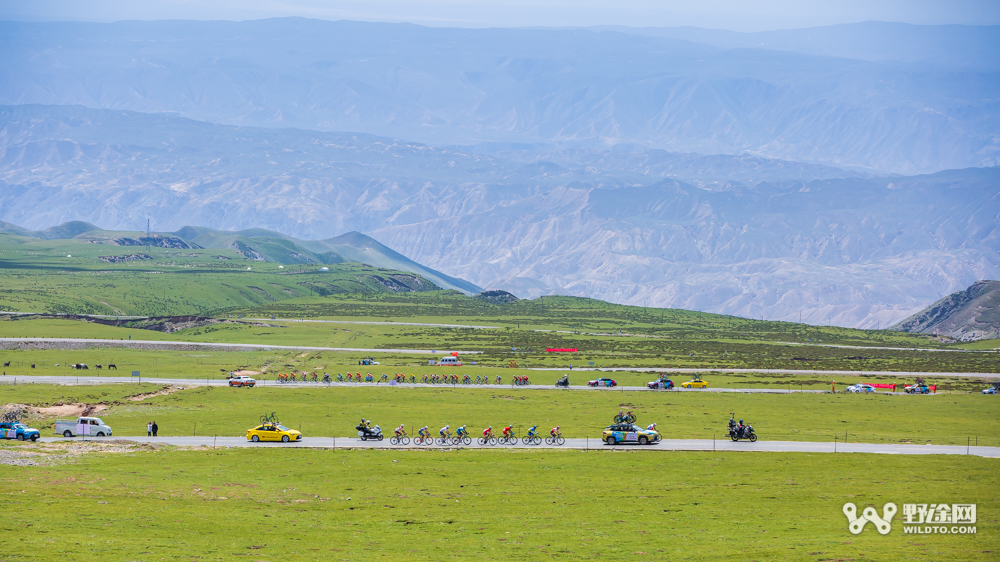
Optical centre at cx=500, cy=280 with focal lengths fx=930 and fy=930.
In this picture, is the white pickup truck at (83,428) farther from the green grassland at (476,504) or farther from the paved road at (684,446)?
the green grassland at (476,504)

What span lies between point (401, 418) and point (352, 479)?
2838cm

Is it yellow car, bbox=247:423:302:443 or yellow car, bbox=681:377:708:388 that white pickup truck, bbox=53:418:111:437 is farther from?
yellow car, bbox=681:377:708:388

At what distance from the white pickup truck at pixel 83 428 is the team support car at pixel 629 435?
4037 cm

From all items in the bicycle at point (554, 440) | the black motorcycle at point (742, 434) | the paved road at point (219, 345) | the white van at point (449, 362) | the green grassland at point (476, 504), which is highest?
the paved road at point (219, 345)

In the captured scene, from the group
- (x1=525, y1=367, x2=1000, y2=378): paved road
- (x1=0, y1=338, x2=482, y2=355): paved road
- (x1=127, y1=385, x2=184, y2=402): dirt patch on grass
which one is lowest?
(x1=127, y1=385, x2=184, y2=402): dirt patch on grass

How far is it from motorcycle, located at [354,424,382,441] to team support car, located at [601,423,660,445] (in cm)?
1857

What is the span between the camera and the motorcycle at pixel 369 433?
76.2 m

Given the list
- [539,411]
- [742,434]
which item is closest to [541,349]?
[539,411]

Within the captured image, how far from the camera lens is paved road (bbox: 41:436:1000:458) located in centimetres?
7250

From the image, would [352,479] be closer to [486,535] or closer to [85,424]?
[486,535]

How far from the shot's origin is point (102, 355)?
450 feet

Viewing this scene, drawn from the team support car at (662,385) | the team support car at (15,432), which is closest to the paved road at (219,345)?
the team support car at (662,385)

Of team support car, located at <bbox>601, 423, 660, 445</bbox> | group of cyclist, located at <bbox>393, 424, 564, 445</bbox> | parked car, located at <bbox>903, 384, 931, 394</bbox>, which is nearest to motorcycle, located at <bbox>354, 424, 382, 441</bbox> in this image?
group of cyclist, located at <bbox>393, 424, 564, 445</bbox>

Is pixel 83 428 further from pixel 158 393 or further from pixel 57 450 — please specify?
pixel 158 393
